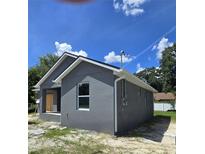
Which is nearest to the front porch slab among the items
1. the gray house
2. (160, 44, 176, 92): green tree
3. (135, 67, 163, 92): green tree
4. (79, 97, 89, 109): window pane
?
the gray house

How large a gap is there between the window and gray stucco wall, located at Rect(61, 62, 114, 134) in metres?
0.18

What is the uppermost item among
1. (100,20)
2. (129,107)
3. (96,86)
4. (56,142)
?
(100,20)

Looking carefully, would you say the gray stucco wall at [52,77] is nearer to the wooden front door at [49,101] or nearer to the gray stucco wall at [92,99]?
the wooden front door at [49,101]

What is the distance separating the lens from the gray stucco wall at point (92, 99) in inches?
288

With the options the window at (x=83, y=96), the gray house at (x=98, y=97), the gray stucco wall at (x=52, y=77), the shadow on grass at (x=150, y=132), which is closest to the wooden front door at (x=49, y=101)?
the gray stucco wall at (x=52, y=77)

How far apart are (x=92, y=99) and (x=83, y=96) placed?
626mm

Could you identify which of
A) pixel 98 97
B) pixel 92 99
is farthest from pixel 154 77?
pixel 98 97

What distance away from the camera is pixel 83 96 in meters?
8.33

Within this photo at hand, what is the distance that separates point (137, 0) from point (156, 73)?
3159 centimetres

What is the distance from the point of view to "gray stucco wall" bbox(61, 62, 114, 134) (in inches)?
288

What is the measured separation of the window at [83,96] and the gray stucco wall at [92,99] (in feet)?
0.58
